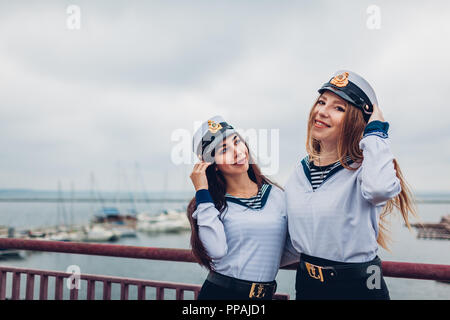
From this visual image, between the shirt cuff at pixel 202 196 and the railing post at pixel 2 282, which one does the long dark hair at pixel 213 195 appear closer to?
A: the shirt cuff at pixel 202 196

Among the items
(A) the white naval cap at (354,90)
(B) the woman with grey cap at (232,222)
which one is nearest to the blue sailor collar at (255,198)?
(B) the woman with grey cap at (232,222)

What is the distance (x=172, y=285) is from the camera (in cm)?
239

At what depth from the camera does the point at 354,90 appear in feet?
5.43

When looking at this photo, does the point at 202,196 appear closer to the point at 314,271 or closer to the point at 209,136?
the point at 209,136

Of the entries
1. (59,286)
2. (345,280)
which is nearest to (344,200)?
(345,280)

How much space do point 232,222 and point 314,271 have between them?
18.0 inches

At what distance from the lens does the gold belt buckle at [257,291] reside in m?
1.75

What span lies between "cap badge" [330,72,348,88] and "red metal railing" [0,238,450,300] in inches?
39.5

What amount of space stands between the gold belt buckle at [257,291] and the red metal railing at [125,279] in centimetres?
30

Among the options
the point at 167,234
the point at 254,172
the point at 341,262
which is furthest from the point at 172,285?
the point at 167,234

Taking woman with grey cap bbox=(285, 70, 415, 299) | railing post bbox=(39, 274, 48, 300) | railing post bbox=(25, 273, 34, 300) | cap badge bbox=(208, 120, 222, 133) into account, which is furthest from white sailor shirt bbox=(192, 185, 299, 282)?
railing post bbox=(25, 273, 34, 300)
